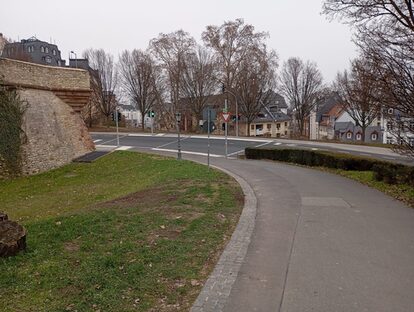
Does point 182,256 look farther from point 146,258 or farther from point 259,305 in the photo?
point 259,305

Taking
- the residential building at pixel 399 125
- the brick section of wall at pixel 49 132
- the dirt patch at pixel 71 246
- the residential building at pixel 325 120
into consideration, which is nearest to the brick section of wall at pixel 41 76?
the brick section of wall at pixel 49 132

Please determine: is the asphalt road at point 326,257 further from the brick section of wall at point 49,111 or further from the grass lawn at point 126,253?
the brick section of wall at point 49,111

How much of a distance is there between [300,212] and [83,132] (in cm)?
1948

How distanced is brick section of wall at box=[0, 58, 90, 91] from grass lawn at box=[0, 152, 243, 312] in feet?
33.2

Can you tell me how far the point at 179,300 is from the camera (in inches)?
163

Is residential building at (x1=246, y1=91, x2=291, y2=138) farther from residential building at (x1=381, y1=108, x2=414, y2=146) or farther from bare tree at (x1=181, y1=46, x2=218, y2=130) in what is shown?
residential building at (x1=381, y1=108, x2=414, y2=146)

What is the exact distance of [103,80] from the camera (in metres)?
53.9

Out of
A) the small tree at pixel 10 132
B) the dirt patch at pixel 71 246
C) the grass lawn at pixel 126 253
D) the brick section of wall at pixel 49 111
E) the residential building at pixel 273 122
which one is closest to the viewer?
the grass lawn at pixel 126 253

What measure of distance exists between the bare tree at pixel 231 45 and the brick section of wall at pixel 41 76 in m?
26.5

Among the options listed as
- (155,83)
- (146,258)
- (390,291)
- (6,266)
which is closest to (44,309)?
(6,266)

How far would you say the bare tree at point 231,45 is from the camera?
4762 cm

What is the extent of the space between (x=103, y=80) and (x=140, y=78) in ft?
19.0

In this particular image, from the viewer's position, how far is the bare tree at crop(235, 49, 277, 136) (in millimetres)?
47531

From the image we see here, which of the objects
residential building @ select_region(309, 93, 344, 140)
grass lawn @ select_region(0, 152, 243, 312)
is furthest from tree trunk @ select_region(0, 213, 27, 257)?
residential building @ select_region(309, 93, 344, 140)
